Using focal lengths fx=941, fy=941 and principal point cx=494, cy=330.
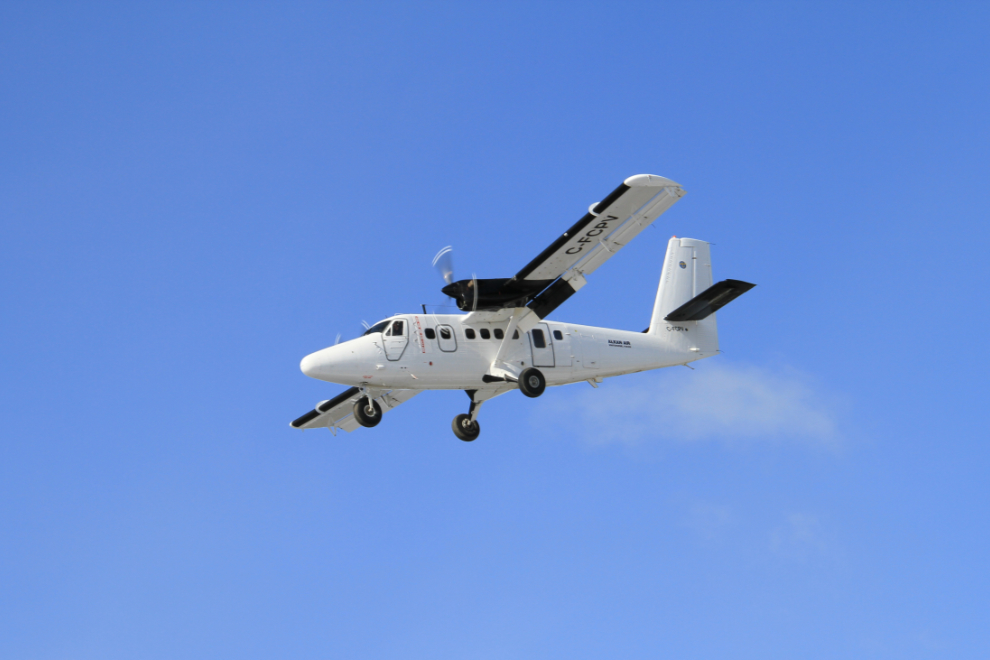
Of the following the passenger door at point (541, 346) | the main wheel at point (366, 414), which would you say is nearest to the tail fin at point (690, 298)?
the passenger door at point (541, 346)

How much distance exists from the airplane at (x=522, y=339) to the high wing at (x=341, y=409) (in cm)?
26

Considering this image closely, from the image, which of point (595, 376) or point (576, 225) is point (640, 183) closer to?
point (576, 225)

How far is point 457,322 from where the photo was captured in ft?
59.2

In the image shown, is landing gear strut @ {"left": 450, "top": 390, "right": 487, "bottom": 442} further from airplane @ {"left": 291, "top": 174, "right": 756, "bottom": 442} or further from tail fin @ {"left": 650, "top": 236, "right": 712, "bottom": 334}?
tail fin @ {"left": 650, "top": 236, "right": 712, "bottom": 334}

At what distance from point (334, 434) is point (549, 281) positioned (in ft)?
24.4

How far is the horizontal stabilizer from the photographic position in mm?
19375

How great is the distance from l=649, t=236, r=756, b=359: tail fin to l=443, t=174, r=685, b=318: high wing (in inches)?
127

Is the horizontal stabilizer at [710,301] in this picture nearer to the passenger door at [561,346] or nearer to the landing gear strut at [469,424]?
the passenger door at [561,346]

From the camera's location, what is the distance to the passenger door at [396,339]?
17.3 m

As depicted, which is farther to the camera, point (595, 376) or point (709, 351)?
point (709, 351)

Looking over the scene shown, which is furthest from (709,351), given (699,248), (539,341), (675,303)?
(539,341)

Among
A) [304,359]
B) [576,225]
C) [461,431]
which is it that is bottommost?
[461,431]

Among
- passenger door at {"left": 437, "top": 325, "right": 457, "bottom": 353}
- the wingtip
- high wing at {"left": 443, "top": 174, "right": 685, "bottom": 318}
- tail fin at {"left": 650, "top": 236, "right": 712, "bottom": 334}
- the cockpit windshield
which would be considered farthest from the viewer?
tail fin at {"left": 650, "top": 236, "right": 712, "bottom": 334}

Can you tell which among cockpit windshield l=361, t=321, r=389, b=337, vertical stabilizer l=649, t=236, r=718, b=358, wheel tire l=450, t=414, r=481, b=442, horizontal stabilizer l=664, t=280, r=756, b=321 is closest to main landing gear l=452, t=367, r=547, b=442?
wheel tire l=450, t=414, r=481, b=442
